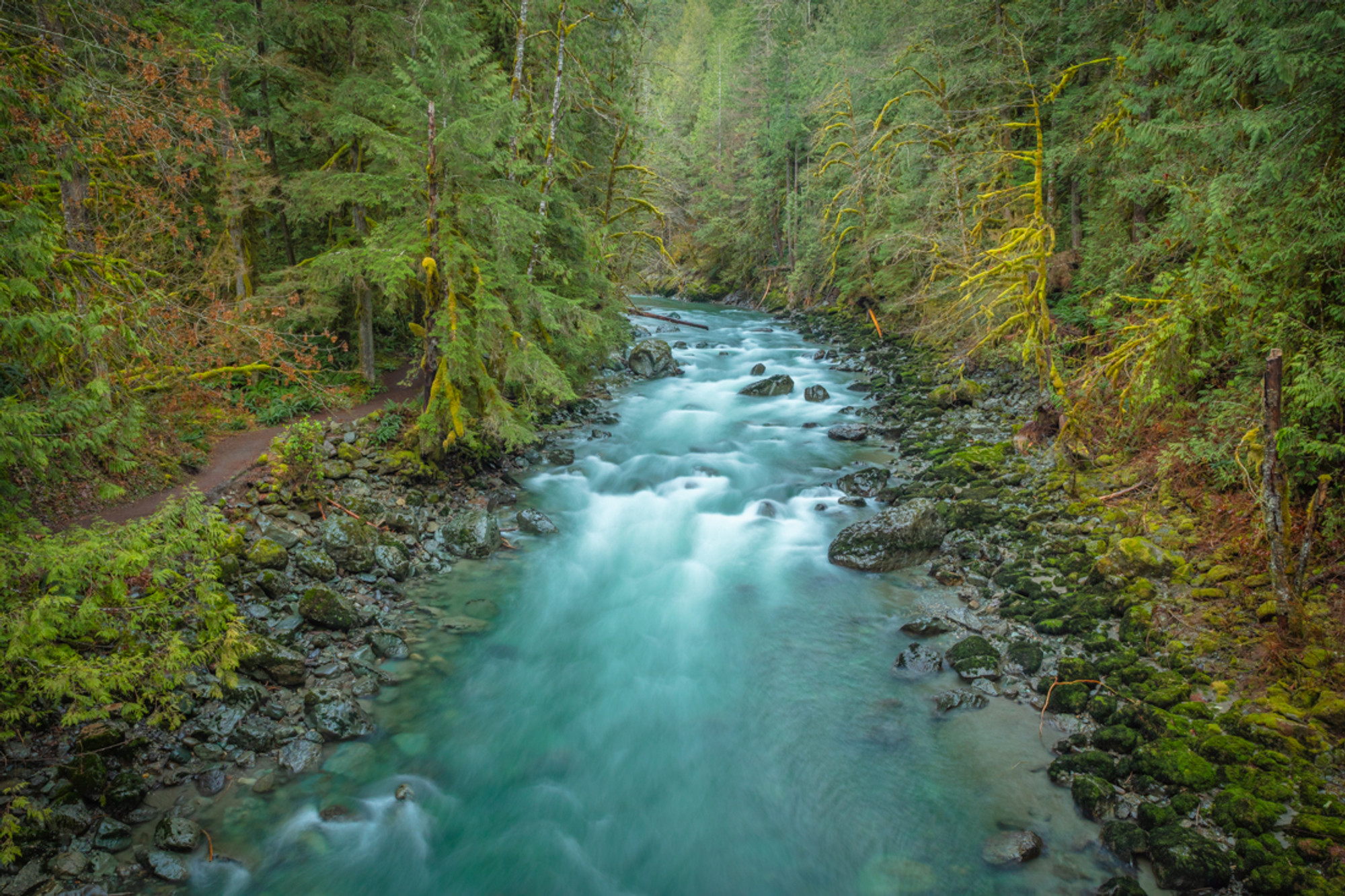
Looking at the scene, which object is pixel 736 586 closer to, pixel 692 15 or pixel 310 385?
pixel 310 385

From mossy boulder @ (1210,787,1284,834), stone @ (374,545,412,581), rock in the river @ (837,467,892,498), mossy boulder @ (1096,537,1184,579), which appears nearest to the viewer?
mossy boulder @ (1210,787,1284,834)

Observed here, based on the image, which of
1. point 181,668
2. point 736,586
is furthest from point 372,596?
point 736,586

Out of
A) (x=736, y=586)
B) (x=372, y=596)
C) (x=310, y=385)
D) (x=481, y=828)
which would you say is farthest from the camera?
(x=736, y=586)

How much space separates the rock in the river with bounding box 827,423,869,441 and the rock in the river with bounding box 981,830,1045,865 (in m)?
9.68

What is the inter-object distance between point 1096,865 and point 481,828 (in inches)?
196

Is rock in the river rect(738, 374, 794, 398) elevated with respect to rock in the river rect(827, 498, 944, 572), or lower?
elevated

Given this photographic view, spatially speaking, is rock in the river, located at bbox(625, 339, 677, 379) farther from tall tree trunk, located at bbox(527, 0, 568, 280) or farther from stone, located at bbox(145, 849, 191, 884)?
stone, located at bbox(145, 849, 191, 884)

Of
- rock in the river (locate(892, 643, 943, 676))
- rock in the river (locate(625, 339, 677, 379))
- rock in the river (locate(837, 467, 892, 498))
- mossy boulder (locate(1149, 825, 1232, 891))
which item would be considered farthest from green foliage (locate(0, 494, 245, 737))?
rock in the river (locate(625, 339, 677, 379))

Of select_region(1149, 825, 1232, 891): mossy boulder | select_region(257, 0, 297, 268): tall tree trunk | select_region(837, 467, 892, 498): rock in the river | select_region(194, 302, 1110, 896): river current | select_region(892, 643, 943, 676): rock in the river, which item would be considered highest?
select_region(257, 0, 297, 268): tall tree trunk

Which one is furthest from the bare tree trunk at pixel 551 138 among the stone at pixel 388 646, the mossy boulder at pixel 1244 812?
the mossy boulder at pixel 1244 812

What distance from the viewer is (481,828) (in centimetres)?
536

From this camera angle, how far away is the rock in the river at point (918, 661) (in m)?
6.73

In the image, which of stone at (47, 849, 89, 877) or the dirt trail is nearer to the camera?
stone at (47, 849, 89, 877)

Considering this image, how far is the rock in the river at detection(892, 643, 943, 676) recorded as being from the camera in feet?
22.1
